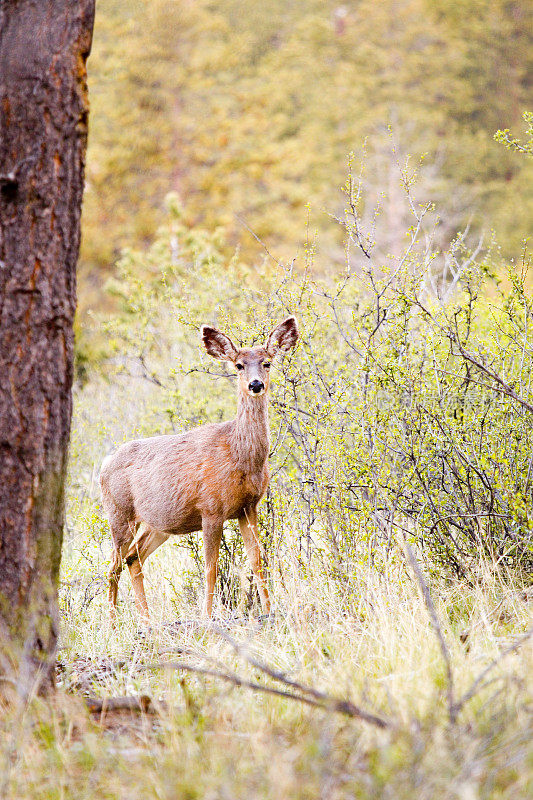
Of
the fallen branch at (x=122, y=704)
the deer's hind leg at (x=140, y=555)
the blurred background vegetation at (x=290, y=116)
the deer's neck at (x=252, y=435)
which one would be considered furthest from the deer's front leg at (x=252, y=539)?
the blurred background vegetation at (x=290, y=116)

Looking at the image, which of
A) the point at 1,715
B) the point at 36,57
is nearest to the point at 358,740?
the point at 1,715

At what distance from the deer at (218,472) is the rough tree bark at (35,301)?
2.22 metres

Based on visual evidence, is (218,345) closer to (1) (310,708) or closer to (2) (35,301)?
(2) (35,301)

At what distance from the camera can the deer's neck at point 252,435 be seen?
6082mm

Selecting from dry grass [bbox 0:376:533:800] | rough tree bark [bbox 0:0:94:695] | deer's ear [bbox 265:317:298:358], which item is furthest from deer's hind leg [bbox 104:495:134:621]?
rough tree bark [bbox 0:0:94:695]

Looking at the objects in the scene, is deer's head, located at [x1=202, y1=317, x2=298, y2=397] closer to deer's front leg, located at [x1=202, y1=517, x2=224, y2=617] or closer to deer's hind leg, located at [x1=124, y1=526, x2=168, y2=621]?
deer's front leg, located at [x1=202, y1=517, x2=224, y2=617]

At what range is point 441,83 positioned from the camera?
114 feet

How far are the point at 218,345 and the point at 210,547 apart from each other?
55.9 inches

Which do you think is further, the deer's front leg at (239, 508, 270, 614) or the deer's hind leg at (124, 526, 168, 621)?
the deer's hind leg at (124, 526, 168, 621)

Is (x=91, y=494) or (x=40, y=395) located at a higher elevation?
(x=40, y=395)

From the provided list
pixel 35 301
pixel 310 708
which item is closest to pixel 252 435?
pixel 35 301

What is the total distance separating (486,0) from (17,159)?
128 feet

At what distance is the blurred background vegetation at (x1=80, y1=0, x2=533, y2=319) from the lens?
3103cm

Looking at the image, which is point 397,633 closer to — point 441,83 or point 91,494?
point 91,494
